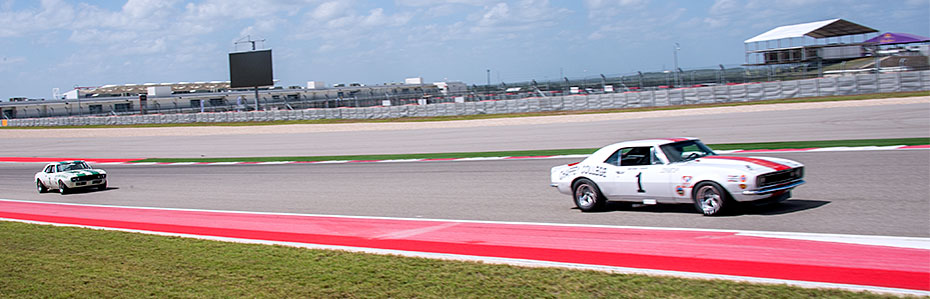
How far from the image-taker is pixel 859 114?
2833cm

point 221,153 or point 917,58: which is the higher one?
point 917,58

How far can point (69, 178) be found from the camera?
21797mm

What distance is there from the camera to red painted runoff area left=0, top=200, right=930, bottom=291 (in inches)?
276

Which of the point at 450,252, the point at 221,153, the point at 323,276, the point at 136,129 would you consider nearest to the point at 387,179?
the point at 450,252

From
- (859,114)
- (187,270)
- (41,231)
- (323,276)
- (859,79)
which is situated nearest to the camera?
(323,276)

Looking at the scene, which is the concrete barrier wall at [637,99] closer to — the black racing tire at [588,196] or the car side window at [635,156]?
the black racing tire at [588,196]

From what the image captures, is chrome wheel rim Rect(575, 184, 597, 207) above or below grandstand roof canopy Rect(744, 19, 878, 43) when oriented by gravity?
below

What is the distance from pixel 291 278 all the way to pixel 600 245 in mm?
3800

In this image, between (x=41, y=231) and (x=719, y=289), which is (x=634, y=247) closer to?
(x=719, y=289)

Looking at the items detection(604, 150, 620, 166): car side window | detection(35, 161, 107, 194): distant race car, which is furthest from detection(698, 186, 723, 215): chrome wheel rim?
detection(35, 161, 107, 194): distant race car

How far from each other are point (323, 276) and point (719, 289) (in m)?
3.97

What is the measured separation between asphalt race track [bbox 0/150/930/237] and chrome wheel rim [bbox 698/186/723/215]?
168mm

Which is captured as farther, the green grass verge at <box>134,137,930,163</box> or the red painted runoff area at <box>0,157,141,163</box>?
the red painted runoff area at <box>0,157,141,163</box>

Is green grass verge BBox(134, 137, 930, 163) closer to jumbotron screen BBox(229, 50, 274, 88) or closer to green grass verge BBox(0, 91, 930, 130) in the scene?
green grass verge BBox(0, 91, 930, 130)
